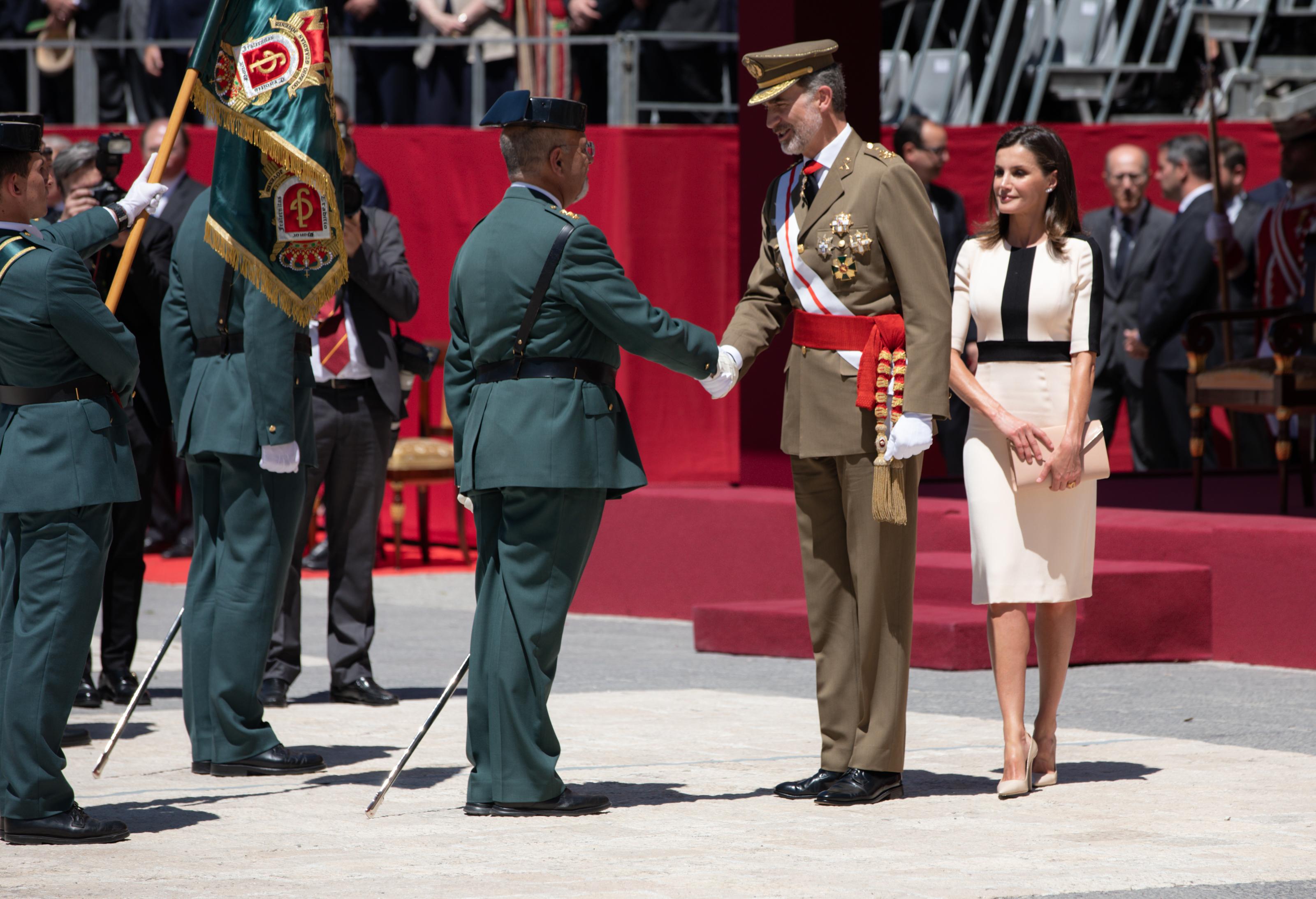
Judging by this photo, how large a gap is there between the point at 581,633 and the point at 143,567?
272 cm

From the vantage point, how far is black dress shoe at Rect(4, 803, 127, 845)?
17.8ft

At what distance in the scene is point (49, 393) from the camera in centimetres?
553

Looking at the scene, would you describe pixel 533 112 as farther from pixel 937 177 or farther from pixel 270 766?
pixel 937 177

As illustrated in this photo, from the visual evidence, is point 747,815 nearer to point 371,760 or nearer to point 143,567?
point 371,760

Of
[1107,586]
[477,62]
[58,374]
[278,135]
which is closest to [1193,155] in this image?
[477,62]

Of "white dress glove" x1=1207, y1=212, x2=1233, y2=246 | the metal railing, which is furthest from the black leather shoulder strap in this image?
"white dress glove" x1=1207, y1=212, x2=1233, y2=246

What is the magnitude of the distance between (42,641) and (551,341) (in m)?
1.60

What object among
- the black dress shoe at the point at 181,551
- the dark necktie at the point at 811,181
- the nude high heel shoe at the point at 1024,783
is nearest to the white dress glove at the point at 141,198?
the dark necktie at the point at 811,181

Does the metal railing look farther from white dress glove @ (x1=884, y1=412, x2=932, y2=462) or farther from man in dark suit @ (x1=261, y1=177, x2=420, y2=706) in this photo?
white dress glove @ (x1=884, y1=412, x2=932, y2=462)

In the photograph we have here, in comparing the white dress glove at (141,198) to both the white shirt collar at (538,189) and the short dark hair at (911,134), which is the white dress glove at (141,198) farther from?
the short dark hair at (911,134)

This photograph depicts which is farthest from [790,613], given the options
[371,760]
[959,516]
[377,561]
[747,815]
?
[377,561]

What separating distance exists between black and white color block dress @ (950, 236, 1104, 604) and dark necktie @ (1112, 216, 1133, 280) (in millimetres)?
6798

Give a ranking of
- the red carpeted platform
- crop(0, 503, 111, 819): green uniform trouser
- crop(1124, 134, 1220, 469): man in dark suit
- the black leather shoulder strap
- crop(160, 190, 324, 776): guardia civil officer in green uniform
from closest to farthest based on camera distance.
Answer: crop(0, 503, 111, 819): green uniform trouser < the black leather shoulder strap < crop(160, 190, 324, 776): guardia civil officer in green uniform < the red carpeted platform < crop(1124, 134, 1220, 469): man in dark suit

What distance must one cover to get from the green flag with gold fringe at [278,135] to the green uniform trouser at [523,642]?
1386 mm
